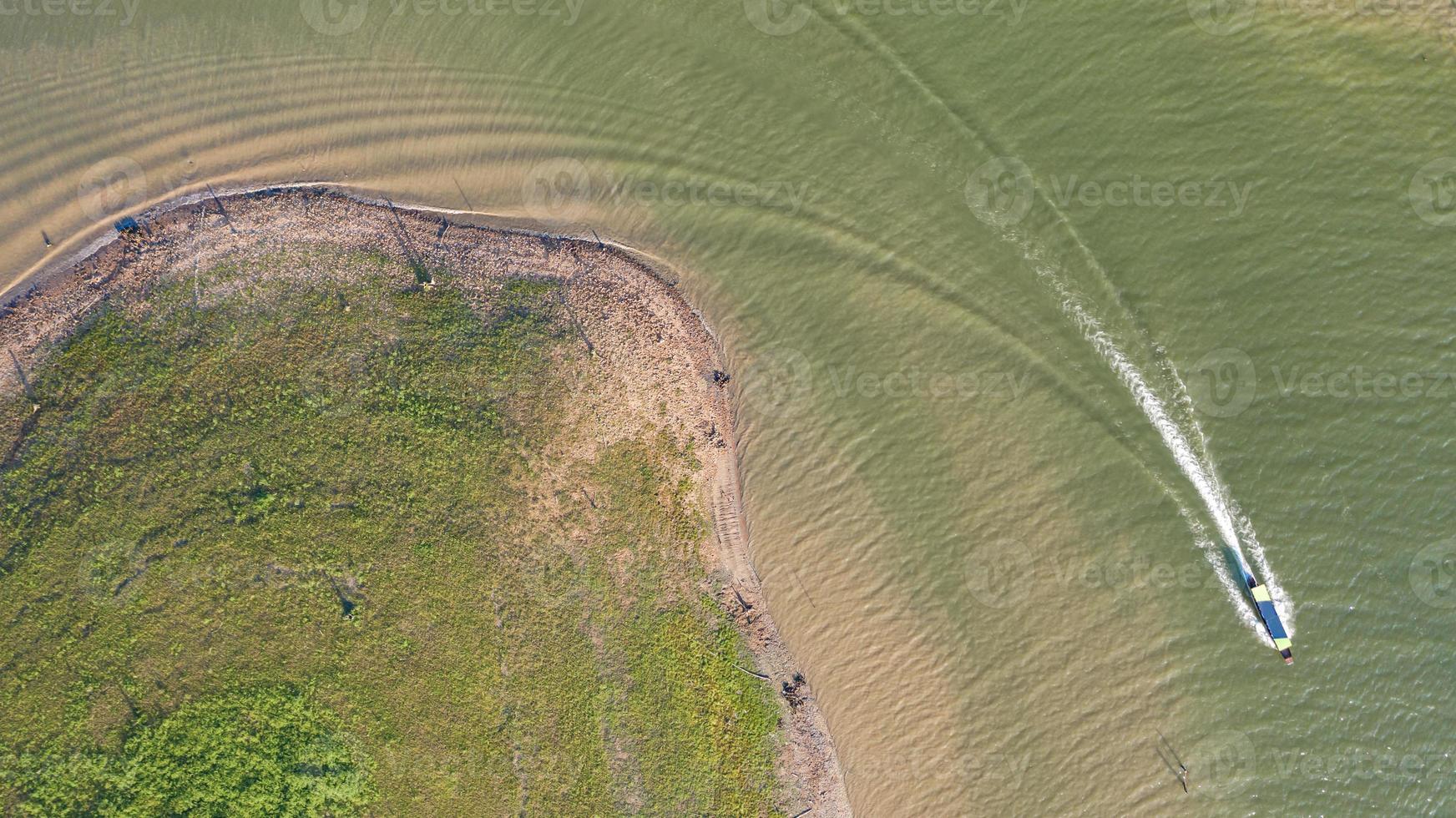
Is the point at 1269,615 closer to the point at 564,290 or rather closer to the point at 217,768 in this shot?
the point at 564,290

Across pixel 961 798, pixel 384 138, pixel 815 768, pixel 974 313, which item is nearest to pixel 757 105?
pixel 974 313

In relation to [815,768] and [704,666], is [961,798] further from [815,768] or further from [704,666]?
[704,666]

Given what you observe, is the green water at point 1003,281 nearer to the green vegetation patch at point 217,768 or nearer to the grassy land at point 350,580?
the grassy land at point 350,580

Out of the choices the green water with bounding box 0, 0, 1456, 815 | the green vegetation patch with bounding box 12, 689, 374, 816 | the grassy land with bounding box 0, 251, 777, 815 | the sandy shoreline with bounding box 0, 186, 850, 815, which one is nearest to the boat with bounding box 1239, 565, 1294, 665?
the green water with bounding box 0, 0, 1456, 815

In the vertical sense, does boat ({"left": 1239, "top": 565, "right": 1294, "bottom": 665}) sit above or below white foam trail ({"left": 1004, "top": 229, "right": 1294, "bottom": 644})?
below

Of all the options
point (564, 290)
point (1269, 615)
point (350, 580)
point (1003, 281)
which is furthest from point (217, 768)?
point (1269, 615)

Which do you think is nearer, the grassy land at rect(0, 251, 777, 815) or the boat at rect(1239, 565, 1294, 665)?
the grassy land at rect(0, 251, 777, 815)

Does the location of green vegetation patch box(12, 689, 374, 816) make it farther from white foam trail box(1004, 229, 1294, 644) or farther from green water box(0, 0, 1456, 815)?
white foam trail box(1004, 229, 1294, 644)

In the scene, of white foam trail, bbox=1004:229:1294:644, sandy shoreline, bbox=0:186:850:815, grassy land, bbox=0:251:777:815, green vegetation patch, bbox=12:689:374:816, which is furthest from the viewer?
sandy shoreline, bbox=0:186:850:815
